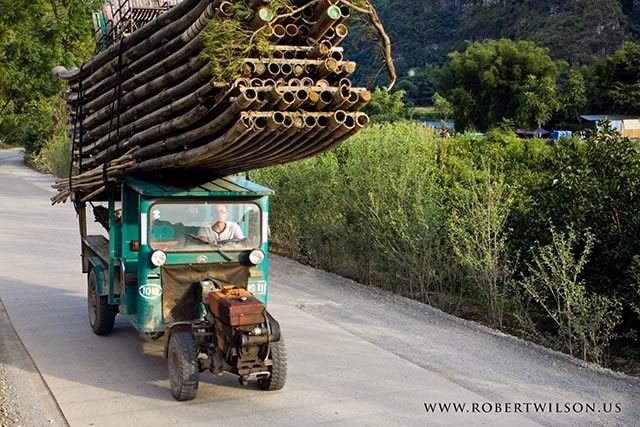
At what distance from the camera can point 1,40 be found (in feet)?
133

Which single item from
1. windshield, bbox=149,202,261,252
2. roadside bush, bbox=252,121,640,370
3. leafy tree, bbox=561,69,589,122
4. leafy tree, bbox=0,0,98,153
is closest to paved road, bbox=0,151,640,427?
roadside bush, bbox=252,121,640,370

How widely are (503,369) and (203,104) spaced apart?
4.43m

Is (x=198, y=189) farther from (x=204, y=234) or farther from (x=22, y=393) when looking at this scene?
(x=22, y=393)

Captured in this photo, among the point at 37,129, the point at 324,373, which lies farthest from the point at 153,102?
the point at 37,129

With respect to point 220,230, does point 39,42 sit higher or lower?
higher

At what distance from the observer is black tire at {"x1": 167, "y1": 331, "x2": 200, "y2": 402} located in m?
7.03

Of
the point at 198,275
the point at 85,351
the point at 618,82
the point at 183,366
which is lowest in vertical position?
the point at 85,351

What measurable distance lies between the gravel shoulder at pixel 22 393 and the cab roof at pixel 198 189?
2.22m

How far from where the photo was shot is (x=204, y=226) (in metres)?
7.88

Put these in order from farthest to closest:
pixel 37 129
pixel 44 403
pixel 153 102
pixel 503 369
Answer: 1. pixel 37 129
2. pixel 503 369
3. pixel 153 102
4. pixel 44 403

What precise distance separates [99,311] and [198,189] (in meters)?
2.50

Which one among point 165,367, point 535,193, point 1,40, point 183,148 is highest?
point 1,40

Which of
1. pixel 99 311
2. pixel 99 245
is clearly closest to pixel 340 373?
pixel 99 311

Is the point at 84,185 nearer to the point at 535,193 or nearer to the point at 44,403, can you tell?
the point at 44,403
